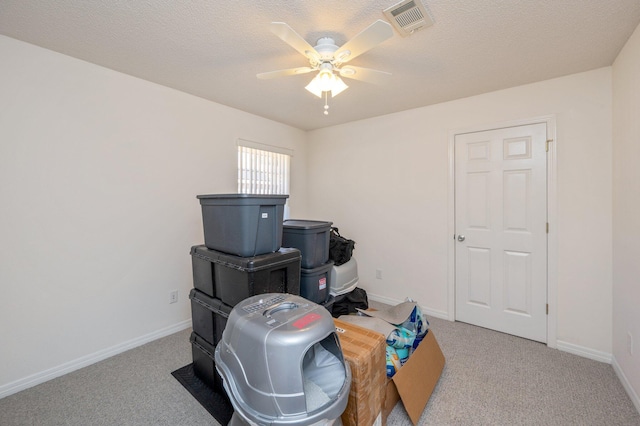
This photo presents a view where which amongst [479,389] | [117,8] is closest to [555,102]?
[479,389]

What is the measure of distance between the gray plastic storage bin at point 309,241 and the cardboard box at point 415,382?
1.00 m

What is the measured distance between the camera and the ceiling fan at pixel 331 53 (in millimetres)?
1418

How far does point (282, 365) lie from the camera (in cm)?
104

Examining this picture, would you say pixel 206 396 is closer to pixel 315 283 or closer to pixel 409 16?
pixel 315 283

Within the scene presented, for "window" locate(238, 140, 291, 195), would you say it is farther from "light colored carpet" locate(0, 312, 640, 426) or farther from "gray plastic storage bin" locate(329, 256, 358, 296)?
"light colored carpet" locate(0, 312, 640, 426)

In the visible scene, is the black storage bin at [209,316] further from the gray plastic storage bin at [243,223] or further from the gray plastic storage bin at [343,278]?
the gray plastic storage bin at [343,278]

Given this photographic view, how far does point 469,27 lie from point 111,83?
8.78 feet

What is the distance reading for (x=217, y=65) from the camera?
2193 millimetres

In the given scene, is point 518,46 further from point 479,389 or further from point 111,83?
point 111,83

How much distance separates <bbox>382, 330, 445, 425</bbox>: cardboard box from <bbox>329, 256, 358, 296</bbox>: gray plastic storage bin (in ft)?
2.96

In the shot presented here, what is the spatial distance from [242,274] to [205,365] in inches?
32.1

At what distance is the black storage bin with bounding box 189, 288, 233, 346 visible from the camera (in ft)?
5.86

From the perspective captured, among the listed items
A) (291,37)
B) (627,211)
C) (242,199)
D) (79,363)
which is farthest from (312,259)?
(627,211)

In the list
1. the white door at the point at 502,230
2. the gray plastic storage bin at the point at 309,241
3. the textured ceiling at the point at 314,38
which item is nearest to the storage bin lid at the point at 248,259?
the gray plastic storage bin at the point at 309,241
